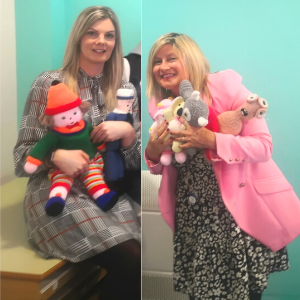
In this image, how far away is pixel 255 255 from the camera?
2.86 feet

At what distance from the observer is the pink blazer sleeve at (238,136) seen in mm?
819

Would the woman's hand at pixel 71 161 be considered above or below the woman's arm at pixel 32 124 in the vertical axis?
below

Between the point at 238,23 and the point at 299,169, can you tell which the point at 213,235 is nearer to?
the point at 299,169

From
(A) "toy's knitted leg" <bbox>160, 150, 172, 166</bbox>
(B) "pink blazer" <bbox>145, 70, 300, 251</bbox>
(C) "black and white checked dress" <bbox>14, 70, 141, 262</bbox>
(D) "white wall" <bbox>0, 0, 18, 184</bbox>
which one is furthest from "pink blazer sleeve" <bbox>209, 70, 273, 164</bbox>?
(D) "white wall" <bbox>0, 0, 18, 184</bbox>

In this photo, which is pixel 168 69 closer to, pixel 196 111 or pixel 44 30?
pixel 196 111

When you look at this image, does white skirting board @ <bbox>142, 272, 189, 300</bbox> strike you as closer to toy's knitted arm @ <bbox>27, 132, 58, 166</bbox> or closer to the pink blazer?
→ the pink blazer

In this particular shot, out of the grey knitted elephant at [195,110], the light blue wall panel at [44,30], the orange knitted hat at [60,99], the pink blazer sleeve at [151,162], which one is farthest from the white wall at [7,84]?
the grey knitted elephant at [195,110]

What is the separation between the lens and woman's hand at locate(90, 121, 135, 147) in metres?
0.85

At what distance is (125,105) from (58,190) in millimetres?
300

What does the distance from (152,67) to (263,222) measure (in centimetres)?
56

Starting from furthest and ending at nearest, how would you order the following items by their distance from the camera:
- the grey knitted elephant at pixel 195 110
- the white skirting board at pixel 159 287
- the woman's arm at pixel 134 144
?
the white skirting board at pixel 159 287, the woman's arm at pixel 134 144, the grey knitted elephant at pixel 195 110

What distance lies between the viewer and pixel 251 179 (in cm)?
87

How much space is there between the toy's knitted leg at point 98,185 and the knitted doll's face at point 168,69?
29 cm

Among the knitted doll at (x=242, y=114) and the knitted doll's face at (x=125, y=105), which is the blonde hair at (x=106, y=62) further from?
the knitted doll at (x=242, y=114)
